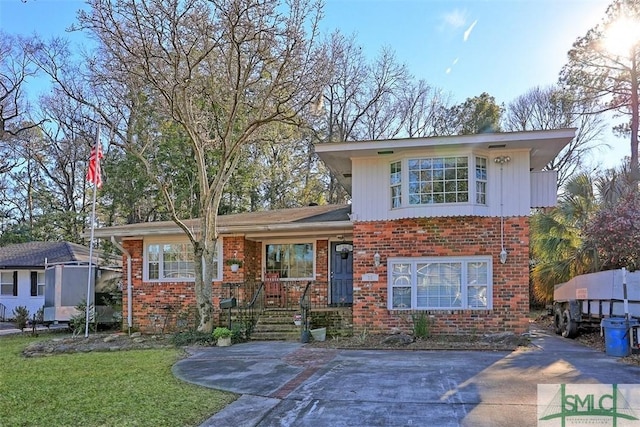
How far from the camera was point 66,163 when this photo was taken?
33.8 m

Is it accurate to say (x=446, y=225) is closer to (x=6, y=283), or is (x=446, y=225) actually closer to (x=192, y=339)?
(x=192, y=339)

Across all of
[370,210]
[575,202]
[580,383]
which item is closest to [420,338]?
[370,210]

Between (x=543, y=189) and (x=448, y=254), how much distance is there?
2.80 metres

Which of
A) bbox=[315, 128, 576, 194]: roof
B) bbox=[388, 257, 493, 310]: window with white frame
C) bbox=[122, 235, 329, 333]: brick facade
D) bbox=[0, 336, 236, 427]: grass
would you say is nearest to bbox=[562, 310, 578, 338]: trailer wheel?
bbox=[388, 257, 493, 310]: window with white frame

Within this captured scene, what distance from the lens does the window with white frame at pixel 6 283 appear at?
2342 centimetres

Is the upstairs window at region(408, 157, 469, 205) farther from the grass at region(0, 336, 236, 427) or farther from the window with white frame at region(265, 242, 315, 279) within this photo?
the grass at region(0, 336, 236, 427)

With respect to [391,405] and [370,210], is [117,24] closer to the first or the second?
[370,210]

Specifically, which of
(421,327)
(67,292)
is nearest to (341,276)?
(421,327)

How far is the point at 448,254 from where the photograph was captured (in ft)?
41.3

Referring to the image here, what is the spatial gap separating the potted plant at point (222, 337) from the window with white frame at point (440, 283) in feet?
13.1

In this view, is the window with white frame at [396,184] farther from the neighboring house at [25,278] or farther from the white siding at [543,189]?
the neighboring house at [25,278]

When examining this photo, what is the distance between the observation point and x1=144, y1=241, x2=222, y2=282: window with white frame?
15.5 m

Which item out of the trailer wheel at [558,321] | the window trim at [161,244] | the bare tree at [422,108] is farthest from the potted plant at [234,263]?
the bare tree at [422,108]

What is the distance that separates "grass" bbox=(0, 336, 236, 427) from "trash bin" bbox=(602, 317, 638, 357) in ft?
24.8
